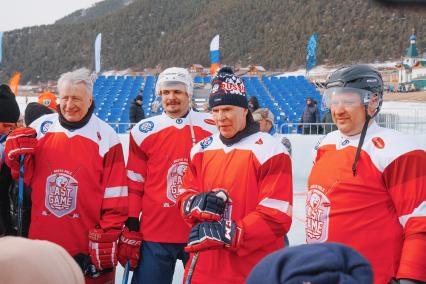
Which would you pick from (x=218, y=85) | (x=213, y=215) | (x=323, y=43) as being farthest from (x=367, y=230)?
(x=323, y=43)

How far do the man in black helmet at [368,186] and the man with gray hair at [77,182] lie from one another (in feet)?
3.72

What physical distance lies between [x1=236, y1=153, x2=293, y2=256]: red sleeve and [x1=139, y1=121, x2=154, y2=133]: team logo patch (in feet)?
3.02

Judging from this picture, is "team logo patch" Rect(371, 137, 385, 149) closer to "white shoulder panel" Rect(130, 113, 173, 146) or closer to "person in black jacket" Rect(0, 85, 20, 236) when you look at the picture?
"white shoulder panel" Rect(130, 113, 173, 146)

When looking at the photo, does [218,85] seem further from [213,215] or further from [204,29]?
[204,29]

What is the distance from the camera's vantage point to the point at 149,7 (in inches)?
3661

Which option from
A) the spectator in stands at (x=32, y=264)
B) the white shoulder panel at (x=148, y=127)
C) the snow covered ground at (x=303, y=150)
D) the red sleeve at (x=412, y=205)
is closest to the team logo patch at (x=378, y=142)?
the red sleeve at (x=412, y=205)

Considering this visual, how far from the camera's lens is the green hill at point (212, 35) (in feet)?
217

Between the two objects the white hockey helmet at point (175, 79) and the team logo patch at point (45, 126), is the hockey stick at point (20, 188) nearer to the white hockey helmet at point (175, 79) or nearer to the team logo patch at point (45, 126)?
the team logo patch at point (45, 126)

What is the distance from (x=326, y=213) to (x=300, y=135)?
8.22m

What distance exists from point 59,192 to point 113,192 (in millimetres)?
289

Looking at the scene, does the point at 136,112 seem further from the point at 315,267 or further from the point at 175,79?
the point at 315,267

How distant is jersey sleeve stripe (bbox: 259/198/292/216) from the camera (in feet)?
8.77

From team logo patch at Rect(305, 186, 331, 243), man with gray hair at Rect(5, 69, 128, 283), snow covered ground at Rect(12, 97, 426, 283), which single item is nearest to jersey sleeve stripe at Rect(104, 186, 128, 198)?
man with gray hair at Rect(5, 69, 128, 283)

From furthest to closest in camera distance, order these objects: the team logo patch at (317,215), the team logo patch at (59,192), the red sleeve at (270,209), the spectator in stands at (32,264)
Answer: the team logo patch at (59,192), the red sleeve at (270,209), the team logo patch at (317,215), the spectator in stands at (32,264)
